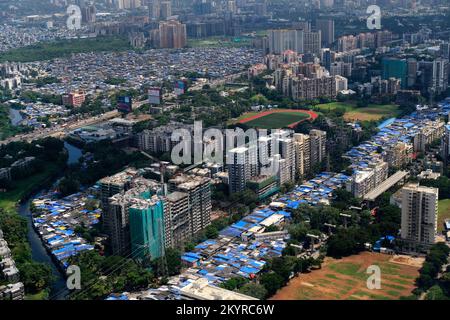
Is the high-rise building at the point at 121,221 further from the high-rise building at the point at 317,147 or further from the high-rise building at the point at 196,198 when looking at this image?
the high-rise building at the point at 317,147

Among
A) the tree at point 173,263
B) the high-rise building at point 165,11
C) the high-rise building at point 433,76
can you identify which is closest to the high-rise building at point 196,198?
the tree at point 173,263

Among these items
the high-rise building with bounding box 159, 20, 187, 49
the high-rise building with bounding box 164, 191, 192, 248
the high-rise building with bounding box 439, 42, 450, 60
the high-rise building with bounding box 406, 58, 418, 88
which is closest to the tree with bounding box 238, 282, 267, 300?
the high-rise building with bounding box 164, 191, 192, 248

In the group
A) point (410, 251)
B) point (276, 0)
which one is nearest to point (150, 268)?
point (410, 251)

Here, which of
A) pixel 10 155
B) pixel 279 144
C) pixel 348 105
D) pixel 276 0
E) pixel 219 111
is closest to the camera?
pixel 279 144

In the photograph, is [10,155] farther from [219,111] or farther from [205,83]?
[205,83]

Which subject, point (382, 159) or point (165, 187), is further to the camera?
point (382, 159)
